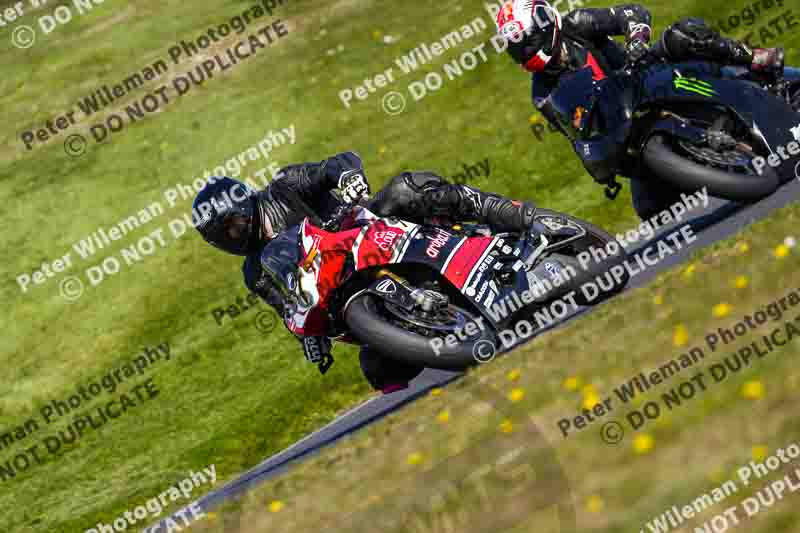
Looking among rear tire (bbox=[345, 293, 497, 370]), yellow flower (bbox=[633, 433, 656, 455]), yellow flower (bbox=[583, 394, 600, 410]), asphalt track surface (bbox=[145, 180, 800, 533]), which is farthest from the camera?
asphalt track surface (bbox=[145, 180, 800, 533])

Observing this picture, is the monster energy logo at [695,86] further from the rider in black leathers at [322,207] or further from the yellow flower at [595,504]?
the yellow flower at [595,504]

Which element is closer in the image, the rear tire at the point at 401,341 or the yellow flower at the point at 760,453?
the yellow flower at the point at 760,453

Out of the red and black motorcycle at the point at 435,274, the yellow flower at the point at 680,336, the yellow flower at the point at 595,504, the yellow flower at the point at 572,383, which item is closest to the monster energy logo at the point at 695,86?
the red and black motorcycle at the point at 435,274

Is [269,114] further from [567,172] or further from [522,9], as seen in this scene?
[522,9]

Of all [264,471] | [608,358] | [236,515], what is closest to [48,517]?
[264,471]

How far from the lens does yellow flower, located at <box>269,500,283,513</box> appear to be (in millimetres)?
6301

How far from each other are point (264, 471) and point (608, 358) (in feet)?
13.1

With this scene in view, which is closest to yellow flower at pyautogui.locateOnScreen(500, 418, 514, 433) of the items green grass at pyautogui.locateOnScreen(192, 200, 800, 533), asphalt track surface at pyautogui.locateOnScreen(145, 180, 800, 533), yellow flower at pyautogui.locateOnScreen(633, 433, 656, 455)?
green grass at pyautogui.locateOnScreen(192, 200, 800, 533)

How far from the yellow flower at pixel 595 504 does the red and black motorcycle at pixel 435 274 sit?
8.33 ft

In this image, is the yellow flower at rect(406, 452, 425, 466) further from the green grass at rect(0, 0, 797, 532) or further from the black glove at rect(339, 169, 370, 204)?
the black glove at rect(339, 169, 370, 204)

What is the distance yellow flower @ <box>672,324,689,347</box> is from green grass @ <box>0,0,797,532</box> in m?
0.39

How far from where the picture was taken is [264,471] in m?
8.86

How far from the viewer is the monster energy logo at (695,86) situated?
26.0ft

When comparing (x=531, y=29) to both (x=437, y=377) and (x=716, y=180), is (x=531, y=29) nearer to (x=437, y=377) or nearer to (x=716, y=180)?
(x=716, y=180)
